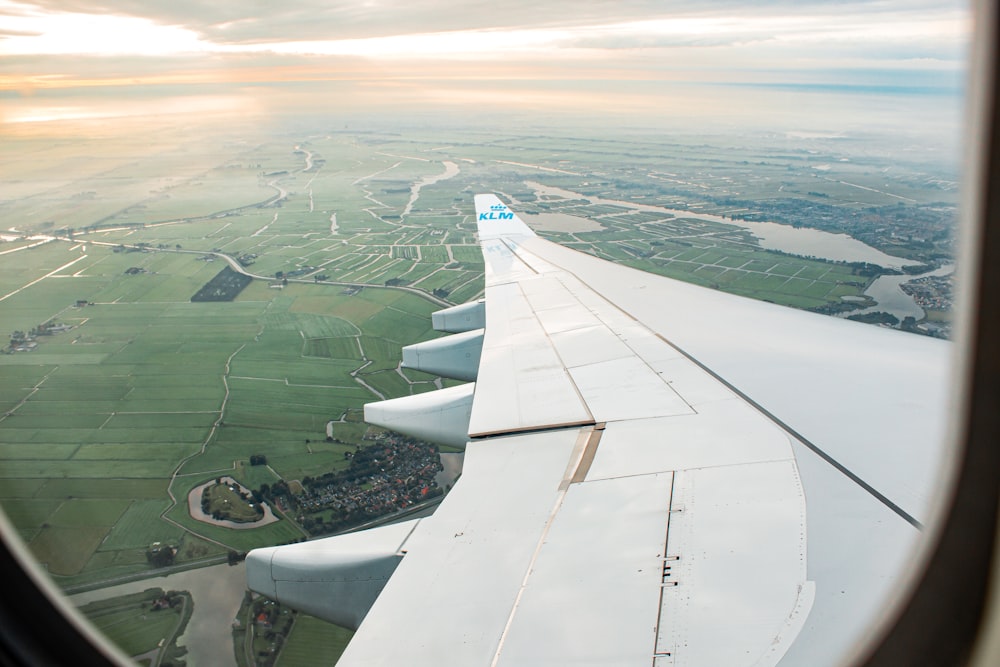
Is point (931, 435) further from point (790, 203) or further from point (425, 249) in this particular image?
point (790, 203)

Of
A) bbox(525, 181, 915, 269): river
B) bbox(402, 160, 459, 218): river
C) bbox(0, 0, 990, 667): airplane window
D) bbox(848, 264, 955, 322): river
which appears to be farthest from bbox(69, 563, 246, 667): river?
bbox(402, 160, 459, 218): river

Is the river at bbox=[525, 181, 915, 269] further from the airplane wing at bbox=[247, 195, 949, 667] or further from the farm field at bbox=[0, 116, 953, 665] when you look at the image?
the airplane wing at bbox=[247, 195, 949, 667]

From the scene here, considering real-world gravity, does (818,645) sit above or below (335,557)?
above

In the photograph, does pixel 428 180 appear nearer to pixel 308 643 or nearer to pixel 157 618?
pixel 308 643

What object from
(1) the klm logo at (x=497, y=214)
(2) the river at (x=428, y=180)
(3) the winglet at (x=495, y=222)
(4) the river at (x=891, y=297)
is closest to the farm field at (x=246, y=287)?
(2) the river at (x=428, y=180)

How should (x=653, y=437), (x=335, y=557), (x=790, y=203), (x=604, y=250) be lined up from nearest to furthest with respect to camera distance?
(x=335, y=557) → (x=653, y=437) → (x=604, y=250) → (x=790, y=203)

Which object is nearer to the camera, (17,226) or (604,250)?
(17,226)

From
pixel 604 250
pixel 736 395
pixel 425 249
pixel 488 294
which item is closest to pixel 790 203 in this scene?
pixel 604 250
